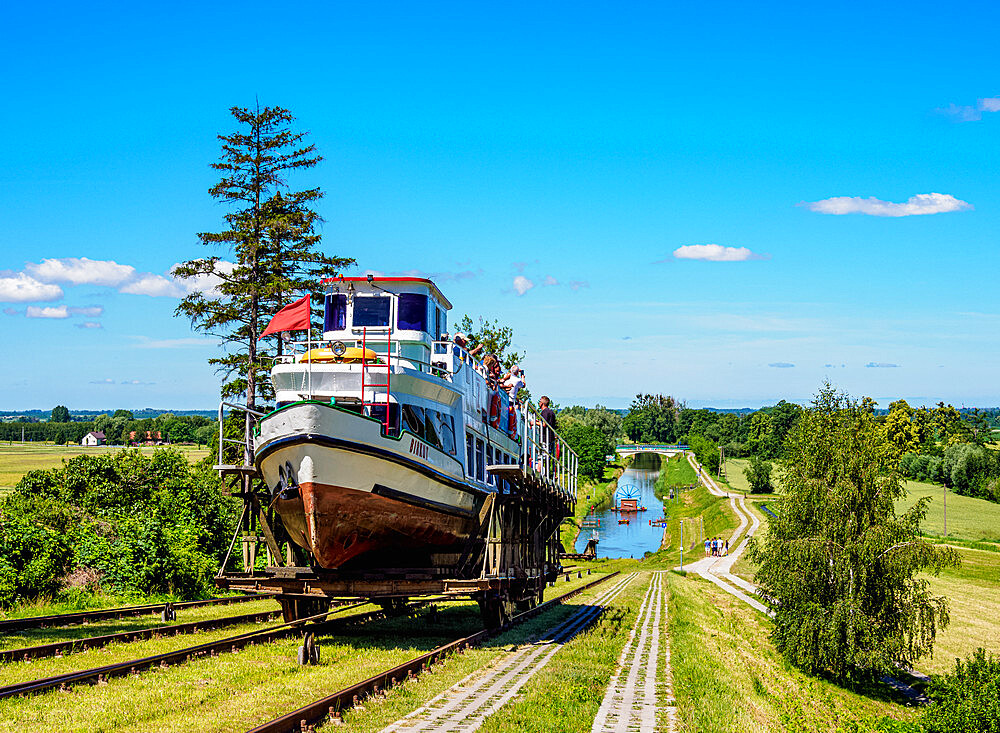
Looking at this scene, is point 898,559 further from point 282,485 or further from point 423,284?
point 282,485

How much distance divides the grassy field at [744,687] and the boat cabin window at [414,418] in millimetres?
6703

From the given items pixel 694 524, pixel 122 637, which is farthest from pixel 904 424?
pixel 122 637

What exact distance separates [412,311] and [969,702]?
14.0 meters

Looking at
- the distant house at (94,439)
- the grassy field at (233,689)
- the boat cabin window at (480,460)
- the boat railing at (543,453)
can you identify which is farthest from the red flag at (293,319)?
the distant house at (94,439)

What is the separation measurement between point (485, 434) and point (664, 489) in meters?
135

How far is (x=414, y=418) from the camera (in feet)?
59.4

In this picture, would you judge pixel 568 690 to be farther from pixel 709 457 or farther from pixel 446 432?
pixel 709 457

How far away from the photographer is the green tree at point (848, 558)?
24812 mm

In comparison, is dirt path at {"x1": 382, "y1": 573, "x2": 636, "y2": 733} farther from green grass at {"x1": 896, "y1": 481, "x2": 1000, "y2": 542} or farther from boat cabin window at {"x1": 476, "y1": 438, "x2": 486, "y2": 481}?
green grass at {"x1": 896, "y1": 481, "x2": 1000, "y2": 542}

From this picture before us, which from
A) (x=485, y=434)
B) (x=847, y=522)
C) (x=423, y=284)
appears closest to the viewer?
(x=423, y=284)

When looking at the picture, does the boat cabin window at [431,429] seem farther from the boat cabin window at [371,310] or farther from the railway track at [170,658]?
the railway track at [170,658]

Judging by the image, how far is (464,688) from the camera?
14406mm

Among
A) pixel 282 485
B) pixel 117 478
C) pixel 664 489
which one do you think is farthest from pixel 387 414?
pixel 664 489

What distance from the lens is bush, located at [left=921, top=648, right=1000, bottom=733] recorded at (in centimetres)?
1778
